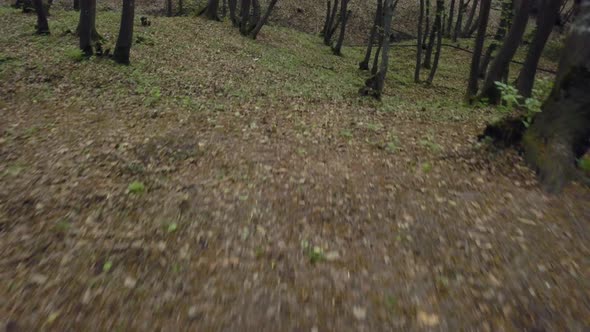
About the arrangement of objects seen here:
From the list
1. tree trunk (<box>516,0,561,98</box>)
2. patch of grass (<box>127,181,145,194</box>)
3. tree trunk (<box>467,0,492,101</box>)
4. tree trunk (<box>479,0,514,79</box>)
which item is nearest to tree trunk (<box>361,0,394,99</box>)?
tree trunk (<box>467,0,492,101</box>)

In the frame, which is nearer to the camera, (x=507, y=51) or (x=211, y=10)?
(x=507, y=51)

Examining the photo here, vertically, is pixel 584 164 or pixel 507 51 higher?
pixel 507 51

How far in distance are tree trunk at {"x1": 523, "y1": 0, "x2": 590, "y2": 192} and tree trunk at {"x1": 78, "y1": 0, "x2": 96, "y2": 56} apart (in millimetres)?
14058

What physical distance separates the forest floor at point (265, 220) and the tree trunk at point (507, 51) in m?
2.51

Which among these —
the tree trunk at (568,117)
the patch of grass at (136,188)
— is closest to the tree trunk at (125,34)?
the patch of grass at (136,188)

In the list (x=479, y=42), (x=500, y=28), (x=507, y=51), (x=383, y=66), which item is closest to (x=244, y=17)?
(x=383, y=66)

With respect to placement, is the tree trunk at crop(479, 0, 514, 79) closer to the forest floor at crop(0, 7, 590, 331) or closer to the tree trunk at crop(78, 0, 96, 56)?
the forest floor at crop(0, 7, 590, 331)

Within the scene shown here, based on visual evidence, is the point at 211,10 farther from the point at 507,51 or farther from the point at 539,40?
the point at 539,40

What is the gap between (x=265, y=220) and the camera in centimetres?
555

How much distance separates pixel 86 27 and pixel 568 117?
47.9ft

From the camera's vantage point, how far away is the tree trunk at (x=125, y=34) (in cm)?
1276

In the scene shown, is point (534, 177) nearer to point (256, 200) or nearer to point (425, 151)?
point (425, 151)

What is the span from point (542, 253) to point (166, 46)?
16.3 metres

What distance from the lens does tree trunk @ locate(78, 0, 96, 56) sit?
1321 cm
